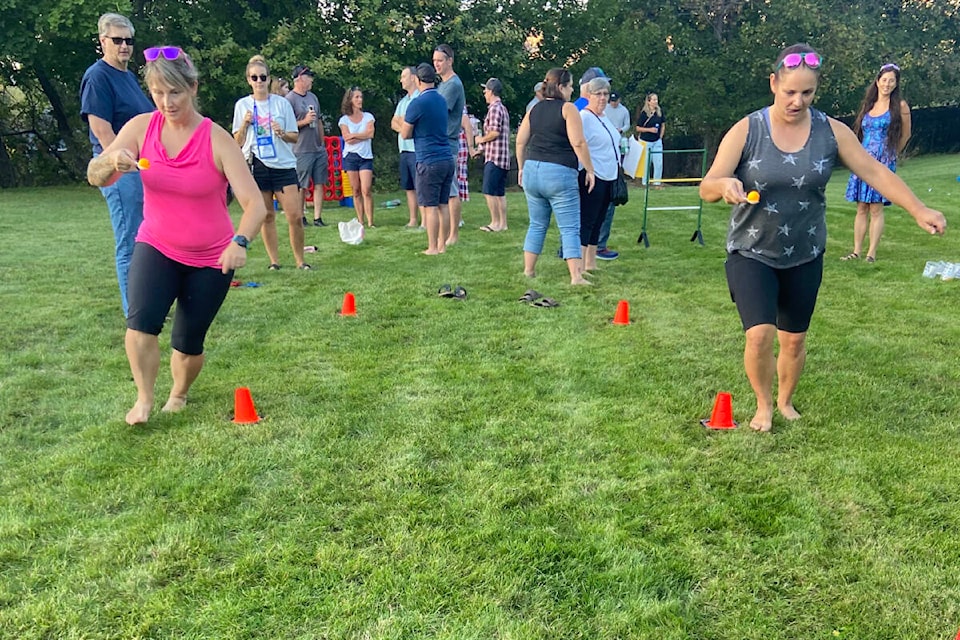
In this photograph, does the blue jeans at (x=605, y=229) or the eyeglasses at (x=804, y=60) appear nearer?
the eyeglasses at (x=804, y=60)

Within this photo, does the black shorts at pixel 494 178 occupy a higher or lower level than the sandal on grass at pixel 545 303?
higher

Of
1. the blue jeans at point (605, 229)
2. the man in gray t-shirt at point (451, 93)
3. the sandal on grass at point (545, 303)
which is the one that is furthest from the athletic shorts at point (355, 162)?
the sandal on grass at point (545, 303)

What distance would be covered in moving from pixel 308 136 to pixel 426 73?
3.37 metres

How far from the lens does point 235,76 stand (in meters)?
17.1

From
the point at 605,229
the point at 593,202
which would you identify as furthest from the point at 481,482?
the point at 605,229

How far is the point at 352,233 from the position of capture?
29.6 feet

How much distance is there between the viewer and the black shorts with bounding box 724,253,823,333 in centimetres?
338

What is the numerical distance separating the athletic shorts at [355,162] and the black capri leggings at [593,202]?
3.93 m

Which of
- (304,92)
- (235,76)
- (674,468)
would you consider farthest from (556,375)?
(235,76)

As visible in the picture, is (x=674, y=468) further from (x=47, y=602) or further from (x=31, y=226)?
(x=31, y=226)

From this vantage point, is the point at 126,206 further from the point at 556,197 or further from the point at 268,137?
the point at 556,197

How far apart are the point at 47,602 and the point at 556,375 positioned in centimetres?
285

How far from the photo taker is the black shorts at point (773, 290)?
11.1ft

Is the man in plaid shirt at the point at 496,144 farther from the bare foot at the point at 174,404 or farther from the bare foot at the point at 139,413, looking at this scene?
the bare foot at the point at 139,413
